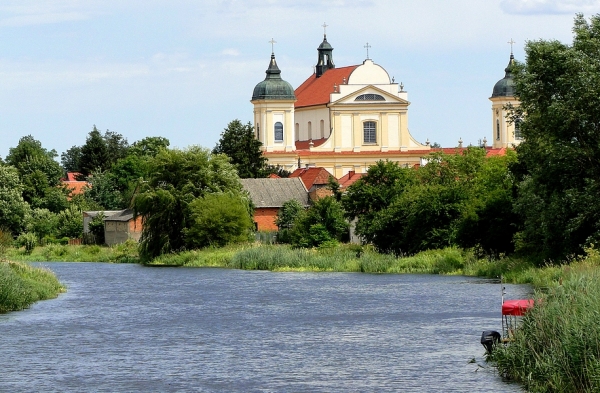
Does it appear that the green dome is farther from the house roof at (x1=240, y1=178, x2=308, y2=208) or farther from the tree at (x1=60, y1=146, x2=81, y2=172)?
the tree at (x1=60, y1=146, x2=81, y2=172)

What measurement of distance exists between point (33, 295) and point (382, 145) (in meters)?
79.7

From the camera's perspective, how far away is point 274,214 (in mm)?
87250

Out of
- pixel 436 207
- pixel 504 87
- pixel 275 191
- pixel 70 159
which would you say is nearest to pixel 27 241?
pixel 275 191

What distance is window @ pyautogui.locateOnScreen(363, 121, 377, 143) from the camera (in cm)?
11706

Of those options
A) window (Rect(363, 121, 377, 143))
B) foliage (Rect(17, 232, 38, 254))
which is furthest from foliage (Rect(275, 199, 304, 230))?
window (Rect(363, 121, 377, 143))

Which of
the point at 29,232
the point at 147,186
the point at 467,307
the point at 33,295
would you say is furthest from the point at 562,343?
the point at 29,232

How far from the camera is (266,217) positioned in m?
87.3

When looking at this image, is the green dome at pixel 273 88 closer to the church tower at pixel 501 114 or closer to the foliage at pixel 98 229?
the church tower at pixel 501 114

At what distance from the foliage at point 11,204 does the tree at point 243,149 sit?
875 inches

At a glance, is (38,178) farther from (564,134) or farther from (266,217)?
(564,134)

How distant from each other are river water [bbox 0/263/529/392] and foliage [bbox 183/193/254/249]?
17120 millimetres

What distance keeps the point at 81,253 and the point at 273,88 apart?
45009 millimetres

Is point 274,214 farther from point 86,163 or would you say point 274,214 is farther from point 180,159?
point 86,163

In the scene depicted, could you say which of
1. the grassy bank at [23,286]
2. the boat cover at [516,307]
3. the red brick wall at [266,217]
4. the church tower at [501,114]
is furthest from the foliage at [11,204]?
the boat cover at [516,307]
